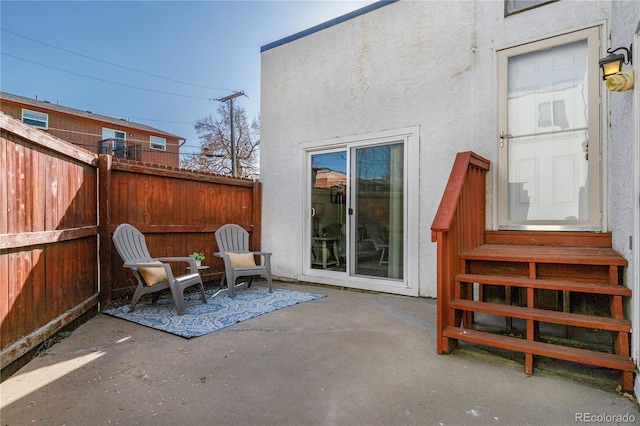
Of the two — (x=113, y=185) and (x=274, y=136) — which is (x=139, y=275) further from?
(x=274, y=136)

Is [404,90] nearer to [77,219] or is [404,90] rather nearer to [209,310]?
[209,310]

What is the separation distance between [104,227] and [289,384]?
3.04 m

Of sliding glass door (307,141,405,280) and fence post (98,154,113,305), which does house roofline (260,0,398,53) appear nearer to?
sliding glass door (307,141,405,280)

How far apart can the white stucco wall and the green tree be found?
38.5 ft

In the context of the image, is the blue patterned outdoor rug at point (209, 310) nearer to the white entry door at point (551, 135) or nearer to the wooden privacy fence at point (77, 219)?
the wooden privacy fence at point (77, 219)

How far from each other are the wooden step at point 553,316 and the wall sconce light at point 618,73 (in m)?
1.41

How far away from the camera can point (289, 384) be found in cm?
206

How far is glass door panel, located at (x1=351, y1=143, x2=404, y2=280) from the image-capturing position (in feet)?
14.7

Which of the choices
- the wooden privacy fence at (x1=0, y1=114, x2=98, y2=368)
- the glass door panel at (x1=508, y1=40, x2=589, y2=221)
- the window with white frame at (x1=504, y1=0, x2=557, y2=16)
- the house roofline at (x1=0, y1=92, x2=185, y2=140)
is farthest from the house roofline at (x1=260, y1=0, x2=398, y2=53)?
the house roofline at (x1=0, y1=92, x2=185, y2=140)

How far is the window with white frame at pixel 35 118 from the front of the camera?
14358 millimetres

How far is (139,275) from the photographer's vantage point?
141 inches

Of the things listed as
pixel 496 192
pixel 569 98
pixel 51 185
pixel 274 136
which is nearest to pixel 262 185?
pixel 274 136

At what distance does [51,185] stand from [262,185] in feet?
10.7

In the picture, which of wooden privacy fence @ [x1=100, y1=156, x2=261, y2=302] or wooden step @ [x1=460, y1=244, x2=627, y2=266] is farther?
wooden privacy fence @ [x1=100, y1=156, x2=261, y2=302]
